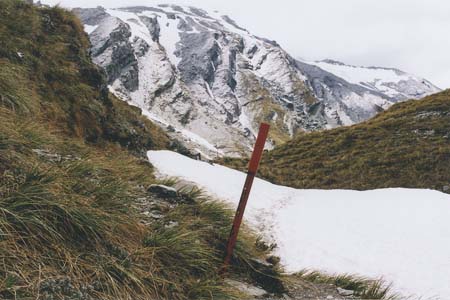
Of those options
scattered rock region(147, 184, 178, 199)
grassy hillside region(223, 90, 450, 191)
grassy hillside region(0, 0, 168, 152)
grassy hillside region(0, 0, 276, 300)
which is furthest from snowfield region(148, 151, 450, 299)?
grassy hillside region(223, 90, 450, 191)

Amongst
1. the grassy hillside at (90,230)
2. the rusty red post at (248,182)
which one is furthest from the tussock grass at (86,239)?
the rusty red post at (248,182)

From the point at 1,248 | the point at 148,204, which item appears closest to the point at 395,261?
the point at 148,204

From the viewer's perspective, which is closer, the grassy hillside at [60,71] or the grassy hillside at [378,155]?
the grassy hillside at [60,71]

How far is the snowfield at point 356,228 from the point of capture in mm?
11898

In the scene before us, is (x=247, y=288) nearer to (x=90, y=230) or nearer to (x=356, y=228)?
(x=90, y=230)

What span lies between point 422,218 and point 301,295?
11295 millimetres

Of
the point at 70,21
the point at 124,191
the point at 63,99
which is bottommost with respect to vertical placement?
the point at 124,191

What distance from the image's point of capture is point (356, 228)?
1573cm

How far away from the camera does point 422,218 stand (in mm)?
16094

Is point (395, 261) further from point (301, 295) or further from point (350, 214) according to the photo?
point (301, 295)

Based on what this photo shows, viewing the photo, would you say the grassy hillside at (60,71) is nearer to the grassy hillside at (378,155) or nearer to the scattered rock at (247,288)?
the scattered rock at (247,288)

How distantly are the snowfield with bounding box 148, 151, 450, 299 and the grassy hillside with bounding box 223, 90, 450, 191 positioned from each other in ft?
17.8

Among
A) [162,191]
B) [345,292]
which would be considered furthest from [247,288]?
[345,292]

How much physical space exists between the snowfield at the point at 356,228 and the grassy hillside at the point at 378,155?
213 inches
